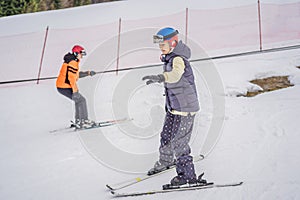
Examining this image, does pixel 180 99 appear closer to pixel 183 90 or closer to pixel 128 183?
pixel 183 90

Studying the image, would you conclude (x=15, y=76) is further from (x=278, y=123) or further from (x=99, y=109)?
(x=278, y=123)

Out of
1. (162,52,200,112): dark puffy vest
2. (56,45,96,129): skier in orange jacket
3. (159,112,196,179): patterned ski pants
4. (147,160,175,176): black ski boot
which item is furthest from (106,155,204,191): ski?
(56,45,96,129): skier in orange jacket

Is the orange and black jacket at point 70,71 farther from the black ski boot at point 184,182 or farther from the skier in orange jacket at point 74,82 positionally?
the black ski boot at point 184,182

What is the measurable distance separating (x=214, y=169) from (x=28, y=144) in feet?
11.1

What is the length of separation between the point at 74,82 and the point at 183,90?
3.41 meters

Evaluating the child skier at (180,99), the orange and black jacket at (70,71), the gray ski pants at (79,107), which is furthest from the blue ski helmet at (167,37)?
the gray ski pants at (79,107)

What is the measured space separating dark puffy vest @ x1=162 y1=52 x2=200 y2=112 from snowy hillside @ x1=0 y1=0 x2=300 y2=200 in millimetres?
902

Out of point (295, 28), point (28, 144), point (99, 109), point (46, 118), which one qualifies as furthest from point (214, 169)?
point (295, 28)

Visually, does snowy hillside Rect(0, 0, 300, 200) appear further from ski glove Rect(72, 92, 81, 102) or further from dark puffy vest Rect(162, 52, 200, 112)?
dark puffy vest Rect(162, 52, 200, 112)

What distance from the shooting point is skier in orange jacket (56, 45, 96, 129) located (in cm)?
652

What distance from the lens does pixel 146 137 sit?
226 inches

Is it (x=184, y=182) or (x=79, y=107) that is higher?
(x=79, y=107)

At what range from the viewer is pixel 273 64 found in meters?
9.11

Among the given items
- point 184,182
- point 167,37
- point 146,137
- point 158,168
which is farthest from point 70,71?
Answer: point 184,182
